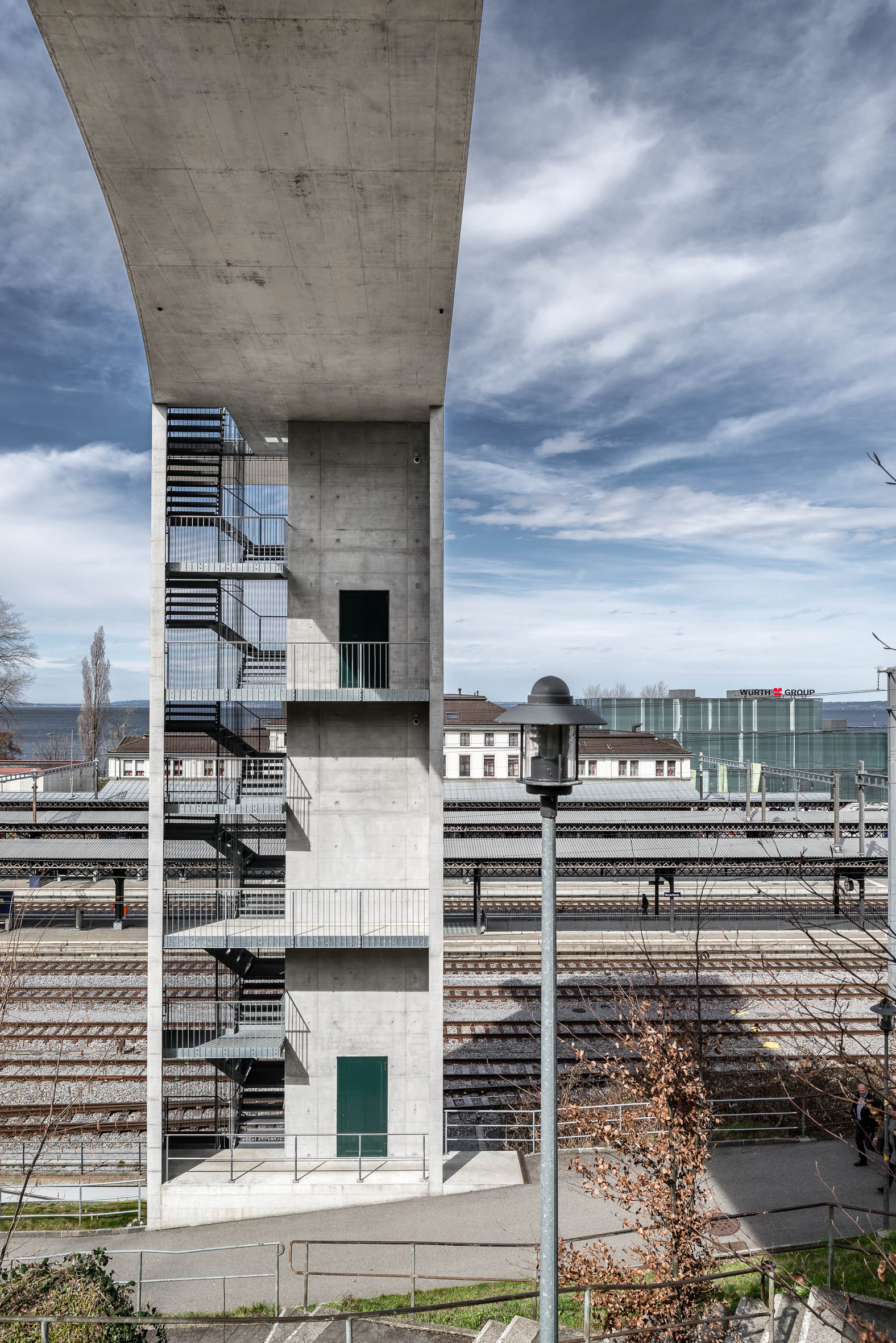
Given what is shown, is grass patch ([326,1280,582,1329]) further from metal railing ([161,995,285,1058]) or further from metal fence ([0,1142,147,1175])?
metal fence ([0,1142,147,1175])

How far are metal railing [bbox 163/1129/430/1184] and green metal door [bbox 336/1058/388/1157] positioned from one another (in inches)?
1.2

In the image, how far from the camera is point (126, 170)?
410 inches

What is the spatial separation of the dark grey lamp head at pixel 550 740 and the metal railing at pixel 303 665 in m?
9.57

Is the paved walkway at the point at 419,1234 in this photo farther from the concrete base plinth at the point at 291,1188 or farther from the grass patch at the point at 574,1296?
the grass patch at the point at 574,1296

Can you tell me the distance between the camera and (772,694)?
256ft

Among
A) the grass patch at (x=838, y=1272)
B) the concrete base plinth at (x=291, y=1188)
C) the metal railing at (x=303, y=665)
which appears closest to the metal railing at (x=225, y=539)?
the metal railing at (x=303, y=665)

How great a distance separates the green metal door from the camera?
14505mm

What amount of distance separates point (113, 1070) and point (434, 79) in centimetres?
2041

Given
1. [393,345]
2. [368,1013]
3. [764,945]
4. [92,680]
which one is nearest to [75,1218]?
[368,1013]

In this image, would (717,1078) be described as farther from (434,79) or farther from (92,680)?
(92,680)

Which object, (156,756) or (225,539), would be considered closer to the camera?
(156,756)

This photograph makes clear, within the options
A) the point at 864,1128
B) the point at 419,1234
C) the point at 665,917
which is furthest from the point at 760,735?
the point at 419,1234

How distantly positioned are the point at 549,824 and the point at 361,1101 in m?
12.0

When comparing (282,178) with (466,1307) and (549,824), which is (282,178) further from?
(466,1307)
